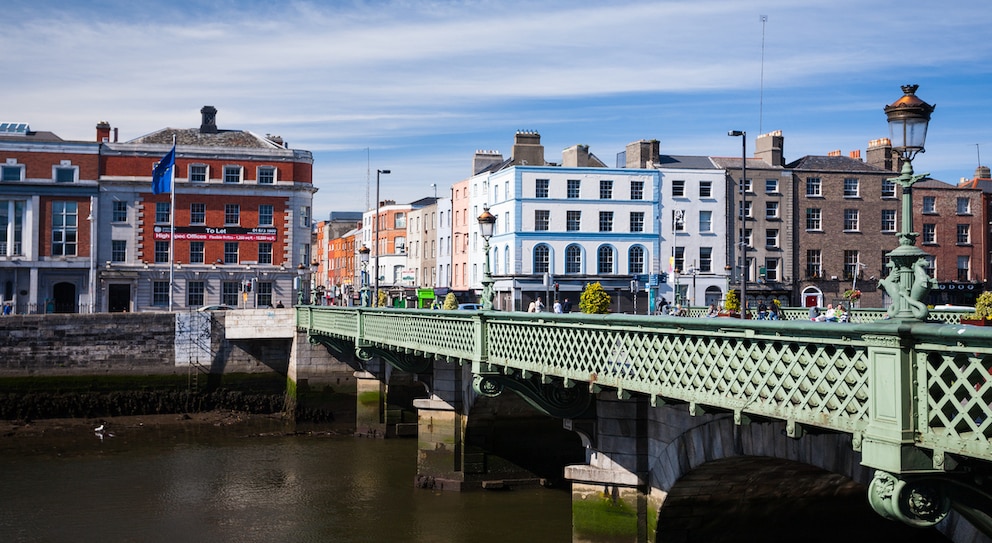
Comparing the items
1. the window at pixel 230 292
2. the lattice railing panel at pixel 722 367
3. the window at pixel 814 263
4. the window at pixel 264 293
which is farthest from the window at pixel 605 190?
the lattice railing panel at pixel 722 367

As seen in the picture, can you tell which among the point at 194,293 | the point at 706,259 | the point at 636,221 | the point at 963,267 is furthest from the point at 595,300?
the point at 963,267

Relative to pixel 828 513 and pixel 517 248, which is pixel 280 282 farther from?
pixel 828 513

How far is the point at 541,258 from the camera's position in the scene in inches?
2458

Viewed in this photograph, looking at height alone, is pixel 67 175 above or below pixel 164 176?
above

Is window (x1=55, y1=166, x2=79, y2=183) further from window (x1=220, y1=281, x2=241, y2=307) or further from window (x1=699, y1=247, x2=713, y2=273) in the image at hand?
window (x1=699, y1=247, x2=713, y2=273)

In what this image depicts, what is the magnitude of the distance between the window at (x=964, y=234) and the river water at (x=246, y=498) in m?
45.2

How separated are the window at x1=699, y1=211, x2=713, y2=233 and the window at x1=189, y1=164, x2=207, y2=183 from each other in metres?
31.9

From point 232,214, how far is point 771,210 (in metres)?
34.8

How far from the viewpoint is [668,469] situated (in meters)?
15.6

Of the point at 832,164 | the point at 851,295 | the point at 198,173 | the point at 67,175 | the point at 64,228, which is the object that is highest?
the point at 832,164

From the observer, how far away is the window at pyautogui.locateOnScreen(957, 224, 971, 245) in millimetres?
65250

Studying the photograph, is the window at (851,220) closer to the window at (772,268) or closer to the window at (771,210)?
the window at (771,210)

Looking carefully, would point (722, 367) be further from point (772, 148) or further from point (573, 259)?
point (772, 148)

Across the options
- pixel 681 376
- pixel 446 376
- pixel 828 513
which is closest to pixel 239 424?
pixel 446 376
